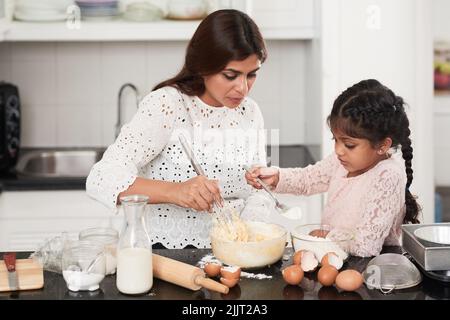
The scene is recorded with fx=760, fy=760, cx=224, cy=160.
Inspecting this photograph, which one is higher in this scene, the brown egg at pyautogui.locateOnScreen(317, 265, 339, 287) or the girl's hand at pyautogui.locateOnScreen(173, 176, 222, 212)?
the girl's hand at pyautogui.locateOnScreen(173, 176, 222, 212)

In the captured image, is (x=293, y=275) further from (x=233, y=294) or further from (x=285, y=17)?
(x=285, y=17)

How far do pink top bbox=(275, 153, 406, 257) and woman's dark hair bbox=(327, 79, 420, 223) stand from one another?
6 centimetres

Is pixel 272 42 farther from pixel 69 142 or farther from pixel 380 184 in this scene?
pixel 380 184

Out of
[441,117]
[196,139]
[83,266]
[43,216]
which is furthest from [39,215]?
[441,117]

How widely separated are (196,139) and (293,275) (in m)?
0.75

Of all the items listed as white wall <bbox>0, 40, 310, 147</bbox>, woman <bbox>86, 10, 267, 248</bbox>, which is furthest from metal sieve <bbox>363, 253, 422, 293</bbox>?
white wall <bbox>0, 40, 310, 147</bbox>

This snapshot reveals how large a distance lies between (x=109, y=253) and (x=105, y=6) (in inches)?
78.6

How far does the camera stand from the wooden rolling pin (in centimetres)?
174

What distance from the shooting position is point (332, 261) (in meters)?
1.87

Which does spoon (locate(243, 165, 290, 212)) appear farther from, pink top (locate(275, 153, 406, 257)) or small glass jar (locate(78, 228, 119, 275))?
small glass jar (locate(78, 228, 119, 275))

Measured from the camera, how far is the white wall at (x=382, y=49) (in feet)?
10.6

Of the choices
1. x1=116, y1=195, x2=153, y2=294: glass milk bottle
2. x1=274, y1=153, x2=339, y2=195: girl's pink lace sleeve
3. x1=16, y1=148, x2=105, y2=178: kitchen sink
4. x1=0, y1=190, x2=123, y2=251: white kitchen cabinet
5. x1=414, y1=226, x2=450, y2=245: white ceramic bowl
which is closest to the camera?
x1=116, y1=195, x2=153, y2=294: glass milk bottle

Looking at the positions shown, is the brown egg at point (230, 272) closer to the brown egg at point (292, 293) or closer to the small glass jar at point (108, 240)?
the brown egg at point (292, 293)

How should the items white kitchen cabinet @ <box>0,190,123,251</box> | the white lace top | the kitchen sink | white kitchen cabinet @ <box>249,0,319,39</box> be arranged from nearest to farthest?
1. the white lace top
2. white kitchen cabinet @ <box>0,190,123,251</box>
3. white kitchen cabinet @ <box>249,0,319,39</box>
4. the kitchen sink
